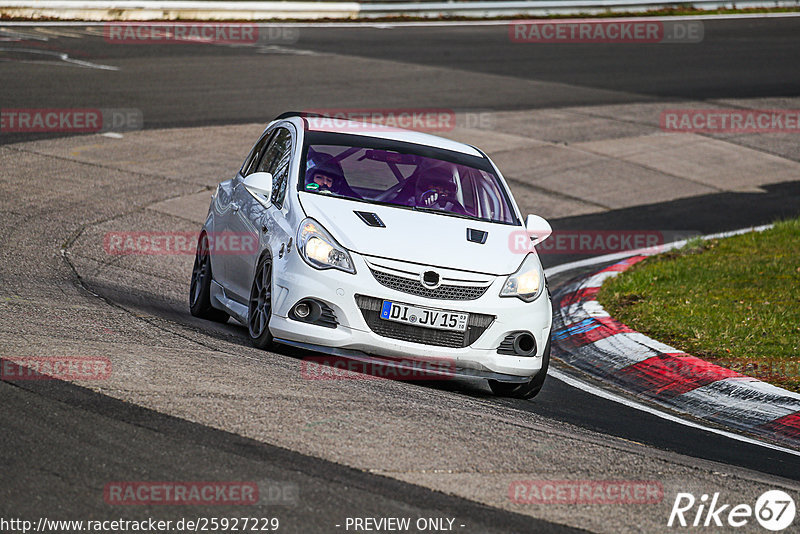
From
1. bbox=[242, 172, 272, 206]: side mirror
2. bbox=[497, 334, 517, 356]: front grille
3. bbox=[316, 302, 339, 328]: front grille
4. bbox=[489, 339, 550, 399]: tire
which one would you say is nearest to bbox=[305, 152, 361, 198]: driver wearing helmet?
bbox=[242, 172, 272, 206]: side mirror

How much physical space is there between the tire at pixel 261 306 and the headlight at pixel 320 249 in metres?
0.38

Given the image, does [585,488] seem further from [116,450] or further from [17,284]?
[17,284]

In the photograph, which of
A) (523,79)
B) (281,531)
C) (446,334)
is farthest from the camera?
(523,79)

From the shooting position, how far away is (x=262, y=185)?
8047 mm

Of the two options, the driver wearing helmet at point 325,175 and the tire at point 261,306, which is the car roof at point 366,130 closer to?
the driver wearing helmet at point 325,175

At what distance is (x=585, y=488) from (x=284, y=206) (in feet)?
11.2

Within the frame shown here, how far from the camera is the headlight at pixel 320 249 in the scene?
7.22 m

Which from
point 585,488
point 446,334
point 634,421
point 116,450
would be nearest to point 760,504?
point 585,488

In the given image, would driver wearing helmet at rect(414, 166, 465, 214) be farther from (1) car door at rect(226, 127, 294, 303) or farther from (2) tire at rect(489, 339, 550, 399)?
(2) tire at rect(489, 339, 550, 399)

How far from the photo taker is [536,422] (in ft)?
21.5

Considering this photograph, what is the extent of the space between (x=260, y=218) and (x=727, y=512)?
13.6ft

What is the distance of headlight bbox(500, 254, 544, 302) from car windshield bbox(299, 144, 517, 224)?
0.67 meters

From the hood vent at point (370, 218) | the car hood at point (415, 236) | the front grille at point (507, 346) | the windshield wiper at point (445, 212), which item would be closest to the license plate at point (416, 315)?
the car hood at point (415, 236)

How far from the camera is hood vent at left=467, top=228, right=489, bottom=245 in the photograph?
302 inches
